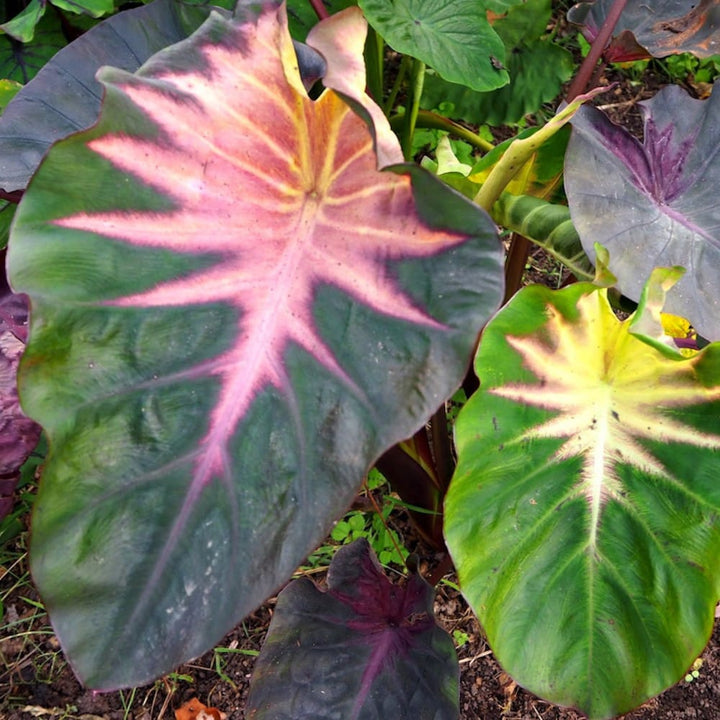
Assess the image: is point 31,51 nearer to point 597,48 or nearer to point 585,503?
point 597,48

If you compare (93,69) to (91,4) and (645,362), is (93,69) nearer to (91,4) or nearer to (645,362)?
(91,4)

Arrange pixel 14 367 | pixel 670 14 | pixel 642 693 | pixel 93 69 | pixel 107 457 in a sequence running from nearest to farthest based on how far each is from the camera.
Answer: pixel 107 457
pixel 642 693
pixel 14 367
pixel 93 69
pixel 670 14

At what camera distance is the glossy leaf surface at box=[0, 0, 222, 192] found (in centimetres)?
96

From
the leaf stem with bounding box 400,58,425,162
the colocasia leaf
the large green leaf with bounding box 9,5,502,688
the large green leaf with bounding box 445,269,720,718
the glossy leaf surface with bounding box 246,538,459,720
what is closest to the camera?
the large green leaf with bounding box 9,5,502,688

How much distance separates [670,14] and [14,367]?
117cm

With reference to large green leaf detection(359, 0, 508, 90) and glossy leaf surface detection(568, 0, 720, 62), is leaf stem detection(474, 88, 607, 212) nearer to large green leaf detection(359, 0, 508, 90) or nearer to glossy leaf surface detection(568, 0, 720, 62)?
large green leaf detection(359, 0, 508, 90)

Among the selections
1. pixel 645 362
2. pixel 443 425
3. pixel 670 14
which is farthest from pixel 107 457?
pixel 670 14

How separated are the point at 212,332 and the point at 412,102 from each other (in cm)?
86

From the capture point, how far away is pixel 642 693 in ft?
2.48

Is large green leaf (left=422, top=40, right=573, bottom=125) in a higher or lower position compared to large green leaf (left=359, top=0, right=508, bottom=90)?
lower

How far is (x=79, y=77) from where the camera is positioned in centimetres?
100

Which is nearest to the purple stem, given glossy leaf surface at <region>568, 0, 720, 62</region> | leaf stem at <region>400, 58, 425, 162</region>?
glossy leaf surface at <region>568, 0, 720, 62</region>

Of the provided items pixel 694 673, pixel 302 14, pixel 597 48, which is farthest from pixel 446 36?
A: pixel 694 673

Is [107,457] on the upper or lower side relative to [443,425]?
upper
